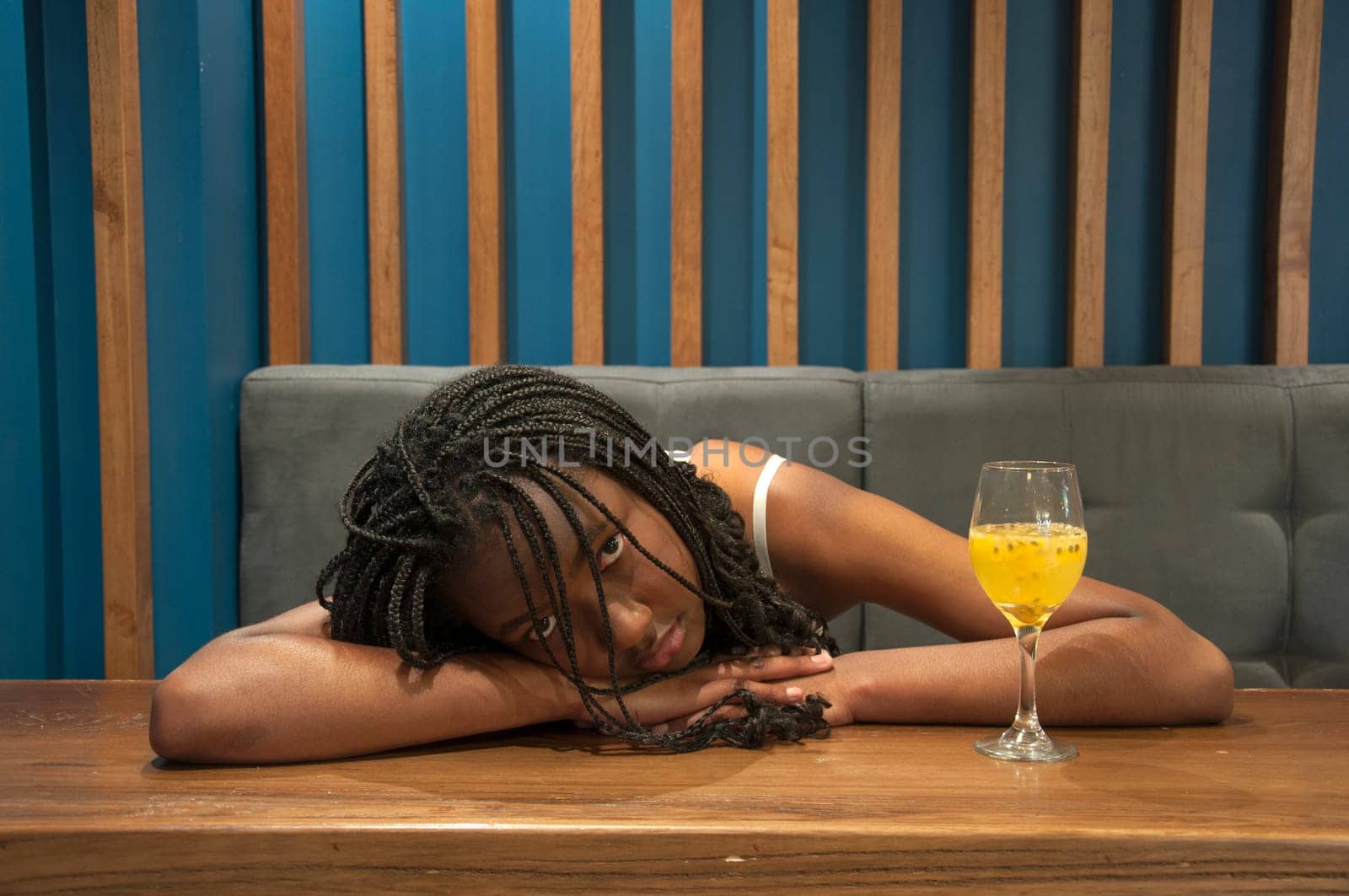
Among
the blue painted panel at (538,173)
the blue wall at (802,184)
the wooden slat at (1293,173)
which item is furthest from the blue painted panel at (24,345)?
the wooden slat at (1293,173)

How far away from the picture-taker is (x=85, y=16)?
6.08ft

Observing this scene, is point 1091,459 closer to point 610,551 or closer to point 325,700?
point 610,551

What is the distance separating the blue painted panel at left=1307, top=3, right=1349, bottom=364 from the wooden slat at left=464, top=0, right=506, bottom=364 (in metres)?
1.52

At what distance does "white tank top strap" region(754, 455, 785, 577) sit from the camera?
4.71 ft

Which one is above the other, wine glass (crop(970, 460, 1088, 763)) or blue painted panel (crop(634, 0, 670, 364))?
blue painted panel (crop(634, 0, 670, 364))

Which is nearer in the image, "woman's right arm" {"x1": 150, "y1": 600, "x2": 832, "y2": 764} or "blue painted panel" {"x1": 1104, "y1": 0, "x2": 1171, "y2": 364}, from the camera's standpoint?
"woman's right arm" {"x1": 150, "y1": 600, "x2": 832, "y2": 764}

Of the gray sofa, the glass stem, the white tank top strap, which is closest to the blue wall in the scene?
the gray sofa

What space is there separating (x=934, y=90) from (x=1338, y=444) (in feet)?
3.13

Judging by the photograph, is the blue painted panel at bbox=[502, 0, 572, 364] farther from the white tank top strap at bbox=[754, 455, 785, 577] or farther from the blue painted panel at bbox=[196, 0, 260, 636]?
the white tank top strap at bbox=[754, 455, 785, 577]

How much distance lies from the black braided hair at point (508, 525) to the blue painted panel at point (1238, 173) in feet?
4.37

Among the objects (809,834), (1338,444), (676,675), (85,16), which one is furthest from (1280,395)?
(85,16)

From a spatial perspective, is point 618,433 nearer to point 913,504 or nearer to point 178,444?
point 913,504

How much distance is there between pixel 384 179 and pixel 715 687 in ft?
4.44

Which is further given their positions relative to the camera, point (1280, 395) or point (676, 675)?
point (1280, 395)
